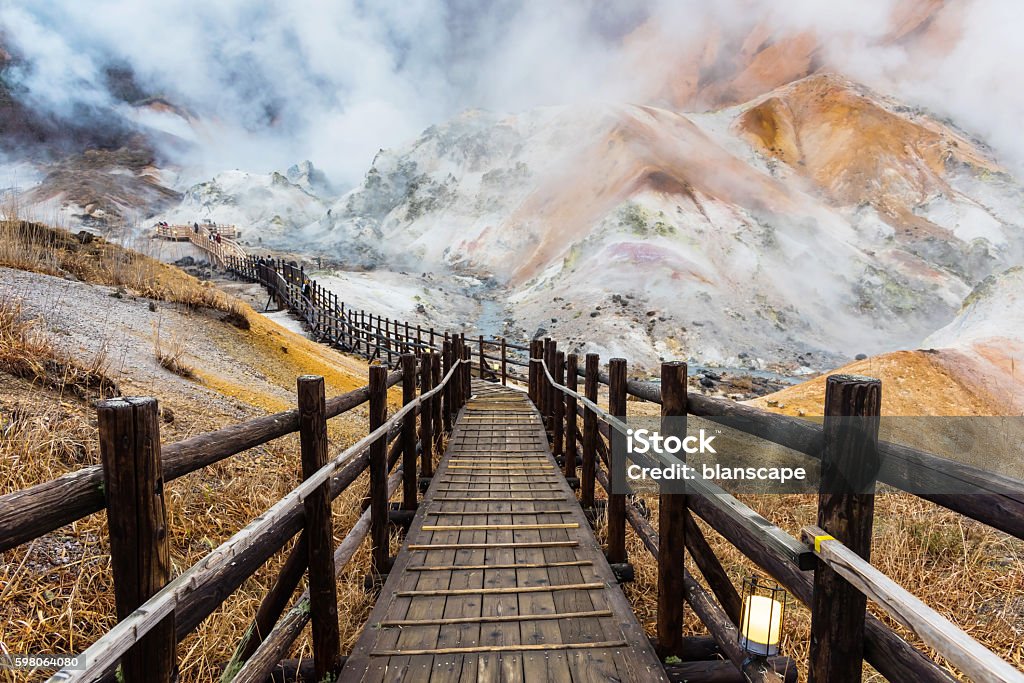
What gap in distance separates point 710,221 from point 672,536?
37.9 meters

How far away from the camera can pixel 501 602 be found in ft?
10.1

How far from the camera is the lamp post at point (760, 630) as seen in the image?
1944mm

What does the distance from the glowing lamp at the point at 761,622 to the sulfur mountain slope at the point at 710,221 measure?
65.8 feet

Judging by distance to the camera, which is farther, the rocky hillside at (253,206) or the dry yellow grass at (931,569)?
the rocky hillside at (253,206)

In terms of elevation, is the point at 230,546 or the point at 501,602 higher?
the point at 230,546

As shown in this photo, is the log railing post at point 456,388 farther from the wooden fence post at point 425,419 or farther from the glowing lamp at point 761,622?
the glowing lamp at point 761,622

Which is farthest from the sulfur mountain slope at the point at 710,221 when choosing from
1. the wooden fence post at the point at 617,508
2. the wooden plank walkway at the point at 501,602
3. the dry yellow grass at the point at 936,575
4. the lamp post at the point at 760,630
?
the lamp post at the point at 760,630

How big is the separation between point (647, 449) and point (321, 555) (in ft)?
6.26

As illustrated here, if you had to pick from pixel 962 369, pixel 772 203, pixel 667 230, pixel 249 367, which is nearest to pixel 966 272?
pixel 772 203

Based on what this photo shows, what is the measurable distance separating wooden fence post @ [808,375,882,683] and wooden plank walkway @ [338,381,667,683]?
3.83 ft

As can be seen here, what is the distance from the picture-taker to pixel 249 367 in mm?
8023

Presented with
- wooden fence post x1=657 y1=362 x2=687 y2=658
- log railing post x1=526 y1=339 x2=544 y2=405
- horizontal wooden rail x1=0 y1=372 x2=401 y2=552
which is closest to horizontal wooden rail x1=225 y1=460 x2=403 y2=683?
horizontal wooden rail x1=0 y1=372 x2=401 y2=552

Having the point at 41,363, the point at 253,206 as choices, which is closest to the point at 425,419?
the point at 41,363

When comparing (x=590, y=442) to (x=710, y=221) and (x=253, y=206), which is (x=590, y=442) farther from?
(x=253, y=206)
